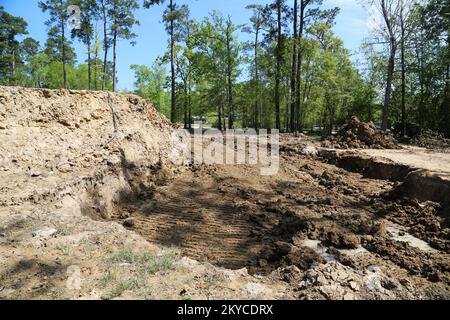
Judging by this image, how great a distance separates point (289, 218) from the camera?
7.11 meters

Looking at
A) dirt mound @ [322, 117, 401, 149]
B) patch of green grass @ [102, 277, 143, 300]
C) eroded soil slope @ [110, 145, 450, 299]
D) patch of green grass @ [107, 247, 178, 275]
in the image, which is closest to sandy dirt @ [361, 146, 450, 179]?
eroded soil slope @ [110, 145, 450, 299]

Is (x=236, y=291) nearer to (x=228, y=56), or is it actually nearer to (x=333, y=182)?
(x=333, y=182)

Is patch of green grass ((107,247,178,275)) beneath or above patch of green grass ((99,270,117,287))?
above

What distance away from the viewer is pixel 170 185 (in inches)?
359

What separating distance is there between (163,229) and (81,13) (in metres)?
25.2

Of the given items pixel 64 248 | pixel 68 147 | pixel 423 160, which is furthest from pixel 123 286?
pixel 423 160

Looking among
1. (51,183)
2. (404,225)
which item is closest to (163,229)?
(51,183)

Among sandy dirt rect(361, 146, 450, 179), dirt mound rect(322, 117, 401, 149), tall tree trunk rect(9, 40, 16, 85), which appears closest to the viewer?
sandy dirt rect(361, 146, 450, 179)

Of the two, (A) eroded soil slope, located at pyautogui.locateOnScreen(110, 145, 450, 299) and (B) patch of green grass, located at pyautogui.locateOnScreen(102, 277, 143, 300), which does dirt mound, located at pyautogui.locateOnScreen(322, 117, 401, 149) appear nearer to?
(A) eroded soil slope, located at pyautogui.locateOnScreen(110, 145, 450, 299)

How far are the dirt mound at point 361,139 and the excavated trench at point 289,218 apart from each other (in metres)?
4.53

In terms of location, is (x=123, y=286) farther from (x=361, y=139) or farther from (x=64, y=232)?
(x=361, y=139)

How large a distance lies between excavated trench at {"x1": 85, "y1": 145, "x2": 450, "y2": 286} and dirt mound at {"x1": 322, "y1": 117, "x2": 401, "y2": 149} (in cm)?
453

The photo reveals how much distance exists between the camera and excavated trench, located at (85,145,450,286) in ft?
17.4

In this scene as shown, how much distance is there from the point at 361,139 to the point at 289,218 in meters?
10.8
